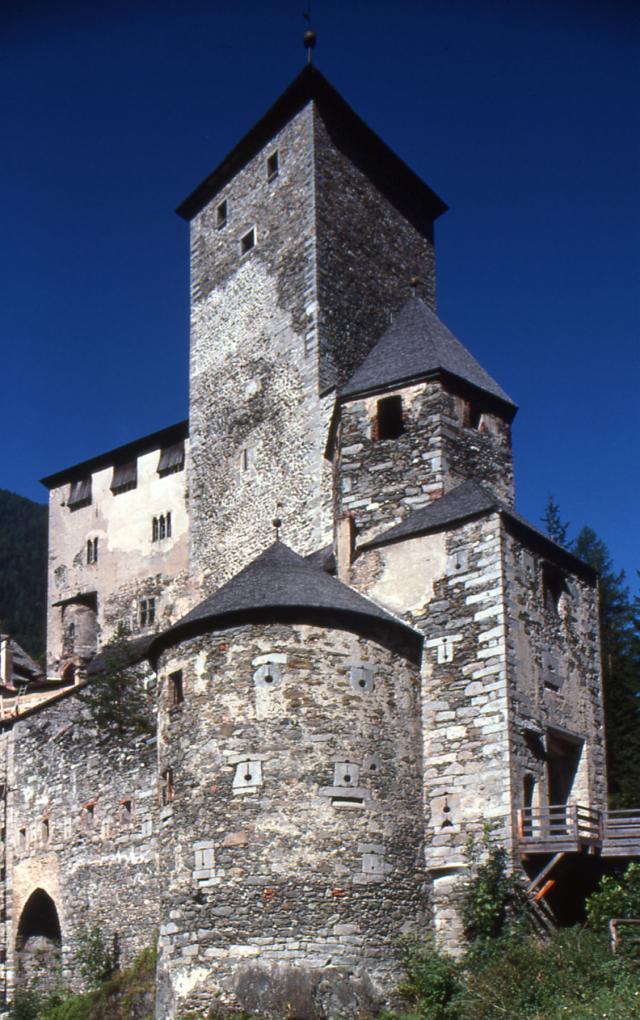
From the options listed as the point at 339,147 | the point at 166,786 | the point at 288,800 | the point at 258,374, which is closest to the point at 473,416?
the point at 288,800

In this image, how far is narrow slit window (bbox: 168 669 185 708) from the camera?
896 inches

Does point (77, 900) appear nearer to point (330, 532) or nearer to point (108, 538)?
point (330, 532)

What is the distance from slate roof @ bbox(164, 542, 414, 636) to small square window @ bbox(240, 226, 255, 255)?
1757 cm

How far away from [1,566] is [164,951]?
279ft

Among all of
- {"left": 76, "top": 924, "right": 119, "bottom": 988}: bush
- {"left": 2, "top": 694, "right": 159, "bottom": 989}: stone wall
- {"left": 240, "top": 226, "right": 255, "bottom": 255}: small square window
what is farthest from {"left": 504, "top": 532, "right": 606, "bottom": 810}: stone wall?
{"left": 240, "top": 226, "right": 255, "bottom": 255}: small square window

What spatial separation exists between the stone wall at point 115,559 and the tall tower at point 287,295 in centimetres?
292

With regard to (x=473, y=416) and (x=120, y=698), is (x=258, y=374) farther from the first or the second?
(x=120, y=698)

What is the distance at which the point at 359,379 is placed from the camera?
28188mm

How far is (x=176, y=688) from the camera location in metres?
23.0

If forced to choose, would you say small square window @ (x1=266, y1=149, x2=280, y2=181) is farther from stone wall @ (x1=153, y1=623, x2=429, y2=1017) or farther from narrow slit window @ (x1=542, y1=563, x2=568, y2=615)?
stone wall @ (x1=153, y1=623, x2=429, y2=1017)

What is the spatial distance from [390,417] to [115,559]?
19.3 m

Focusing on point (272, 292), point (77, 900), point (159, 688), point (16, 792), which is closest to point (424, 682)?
point (159, 688)

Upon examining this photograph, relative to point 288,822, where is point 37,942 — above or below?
below

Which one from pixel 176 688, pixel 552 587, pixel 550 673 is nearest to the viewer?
pixel 176 688
